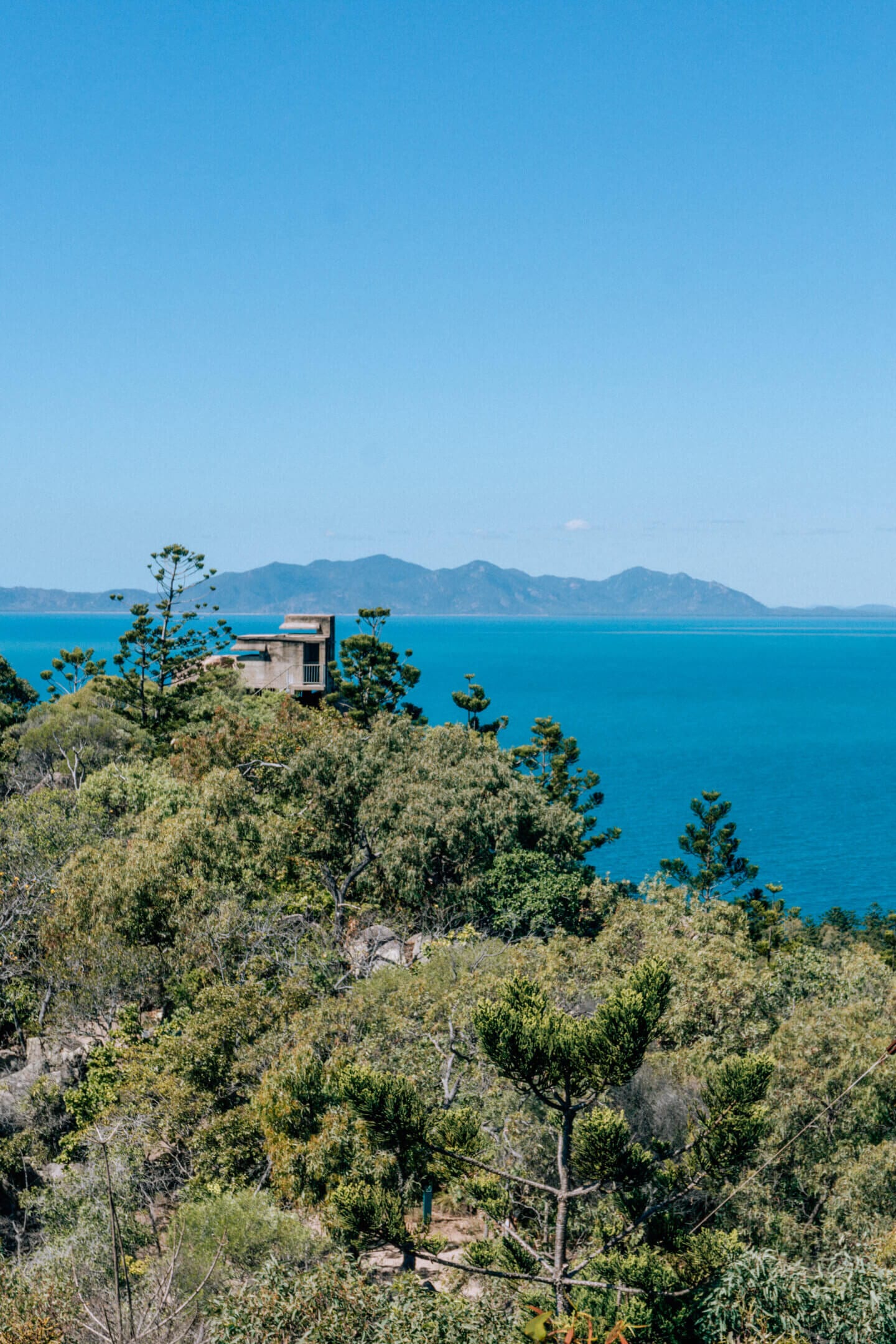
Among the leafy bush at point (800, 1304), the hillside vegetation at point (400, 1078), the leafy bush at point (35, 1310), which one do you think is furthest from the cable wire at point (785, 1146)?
the leafy bush at point (35, 1310)

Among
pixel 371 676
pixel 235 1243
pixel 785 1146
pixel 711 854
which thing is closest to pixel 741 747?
pixel 711 854

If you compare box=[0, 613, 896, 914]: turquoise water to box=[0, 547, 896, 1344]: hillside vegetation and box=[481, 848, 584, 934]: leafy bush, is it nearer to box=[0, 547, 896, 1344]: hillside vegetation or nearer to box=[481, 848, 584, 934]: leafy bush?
box=[481, 848, 584, 934]: leafy bush

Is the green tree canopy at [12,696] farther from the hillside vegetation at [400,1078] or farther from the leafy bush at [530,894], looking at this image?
the leafy bush at [530,894]

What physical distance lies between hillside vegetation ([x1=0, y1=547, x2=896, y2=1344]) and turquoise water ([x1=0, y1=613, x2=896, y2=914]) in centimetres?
2734

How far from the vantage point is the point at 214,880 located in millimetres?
19484

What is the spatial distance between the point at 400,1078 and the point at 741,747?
80.9 meters

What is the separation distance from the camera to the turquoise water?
52.7m

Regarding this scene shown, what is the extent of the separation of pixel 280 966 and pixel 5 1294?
8.00 metres

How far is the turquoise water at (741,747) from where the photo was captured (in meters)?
52.7

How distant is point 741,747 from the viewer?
86.8 meters

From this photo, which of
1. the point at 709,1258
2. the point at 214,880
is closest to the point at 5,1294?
the point at 709,1258

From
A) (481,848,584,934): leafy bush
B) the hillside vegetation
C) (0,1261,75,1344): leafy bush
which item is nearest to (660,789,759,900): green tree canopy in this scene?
the hillside vegetation

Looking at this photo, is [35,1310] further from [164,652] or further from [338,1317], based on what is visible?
[164,652]

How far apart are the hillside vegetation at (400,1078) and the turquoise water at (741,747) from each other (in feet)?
89.7
